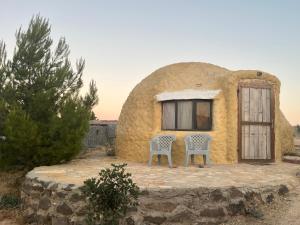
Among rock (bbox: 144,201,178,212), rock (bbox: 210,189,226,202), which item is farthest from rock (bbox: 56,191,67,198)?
rock (bbox: 210,189,226,202)

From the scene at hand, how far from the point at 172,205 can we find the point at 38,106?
613 centimetres

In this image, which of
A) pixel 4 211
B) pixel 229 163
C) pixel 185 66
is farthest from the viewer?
pixel 185 66

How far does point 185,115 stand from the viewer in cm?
1151

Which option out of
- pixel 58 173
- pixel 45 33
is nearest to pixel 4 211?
pixel 58 173

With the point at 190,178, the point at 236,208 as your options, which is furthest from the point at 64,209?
the point at 236,208

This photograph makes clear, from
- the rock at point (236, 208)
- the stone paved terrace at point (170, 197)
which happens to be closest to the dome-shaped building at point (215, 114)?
the stone paved terrace at point (170, 197)

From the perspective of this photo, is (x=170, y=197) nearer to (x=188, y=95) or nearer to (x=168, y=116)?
(x=188, y=95)

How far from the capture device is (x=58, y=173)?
8.41 m

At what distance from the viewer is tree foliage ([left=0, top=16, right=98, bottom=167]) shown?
10.1 metres

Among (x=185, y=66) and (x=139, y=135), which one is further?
(x=185, y=66)

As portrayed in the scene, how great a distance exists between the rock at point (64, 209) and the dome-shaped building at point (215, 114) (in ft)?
16.4

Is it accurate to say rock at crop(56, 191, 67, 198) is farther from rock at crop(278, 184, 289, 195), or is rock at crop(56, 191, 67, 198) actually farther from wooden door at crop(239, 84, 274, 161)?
wooden door at crop(239, 84, 274, 161)

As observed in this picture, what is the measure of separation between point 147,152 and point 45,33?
17.3 ft

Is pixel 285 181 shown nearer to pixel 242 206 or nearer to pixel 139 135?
pixel 242 206
